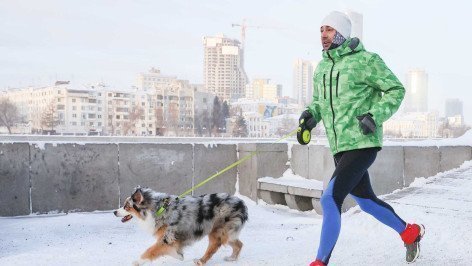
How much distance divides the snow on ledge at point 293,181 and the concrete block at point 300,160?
10cm

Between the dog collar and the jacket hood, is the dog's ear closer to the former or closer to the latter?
the dog collar

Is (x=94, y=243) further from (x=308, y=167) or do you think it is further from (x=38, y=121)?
(x=38, y=121)

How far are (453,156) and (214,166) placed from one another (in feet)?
14.6

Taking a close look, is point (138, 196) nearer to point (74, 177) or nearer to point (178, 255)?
point (178, 255)

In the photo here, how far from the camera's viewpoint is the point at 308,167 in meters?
9.91

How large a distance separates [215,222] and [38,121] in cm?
12978

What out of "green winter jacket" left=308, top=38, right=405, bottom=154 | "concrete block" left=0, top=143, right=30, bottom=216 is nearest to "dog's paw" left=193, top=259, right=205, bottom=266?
"green winter jacket" left=308, top=38, right=405, bottom=154

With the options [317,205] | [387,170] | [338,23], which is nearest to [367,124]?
[338,23]

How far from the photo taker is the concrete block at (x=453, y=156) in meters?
9.82

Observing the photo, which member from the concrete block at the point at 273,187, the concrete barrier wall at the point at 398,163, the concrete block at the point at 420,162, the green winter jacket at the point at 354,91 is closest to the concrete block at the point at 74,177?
the concrete block at the point at 273,187

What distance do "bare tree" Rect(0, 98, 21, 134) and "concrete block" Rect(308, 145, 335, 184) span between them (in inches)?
4605

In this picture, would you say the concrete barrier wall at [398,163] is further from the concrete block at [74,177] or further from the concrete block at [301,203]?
the concrete block at [74,177]

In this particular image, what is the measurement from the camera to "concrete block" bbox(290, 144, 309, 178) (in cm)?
1001

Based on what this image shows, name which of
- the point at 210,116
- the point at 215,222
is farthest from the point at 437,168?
the point at 210,116
